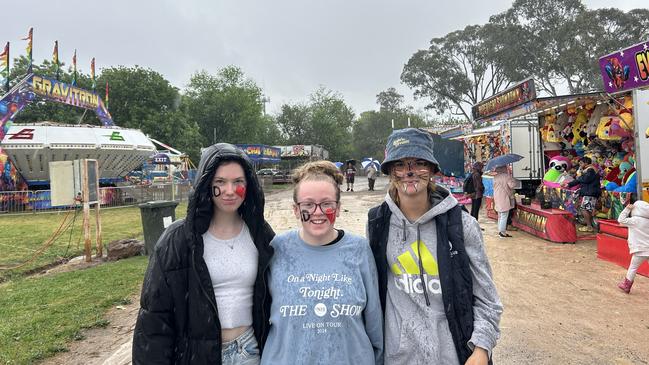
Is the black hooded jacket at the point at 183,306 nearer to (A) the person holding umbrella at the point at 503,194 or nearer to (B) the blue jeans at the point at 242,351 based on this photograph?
(B) the blue jeans at the point at 242,351

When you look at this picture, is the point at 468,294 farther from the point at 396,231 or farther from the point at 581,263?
the point at 581,263

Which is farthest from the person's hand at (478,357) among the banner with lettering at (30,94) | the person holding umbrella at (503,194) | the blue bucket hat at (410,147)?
the banner with lettering at (30,94)

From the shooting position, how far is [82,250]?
8.88 m

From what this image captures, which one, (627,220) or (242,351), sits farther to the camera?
(627,220)

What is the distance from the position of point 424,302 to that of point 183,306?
107 cm

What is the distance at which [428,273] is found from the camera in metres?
1.75

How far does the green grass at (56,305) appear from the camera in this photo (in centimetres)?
382

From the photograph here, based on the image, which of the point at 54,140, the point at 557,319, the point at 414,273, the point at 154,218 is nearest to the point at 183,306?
the point at 414,273

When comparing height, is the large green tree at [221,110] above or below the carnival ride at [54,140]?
above

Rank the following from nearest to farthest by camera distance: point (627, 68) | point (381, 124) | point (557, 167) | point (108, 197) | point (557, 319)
A: point (557, 319)
point (627, 68)
point (557, 167)
point (108, 197)
point (381, 124)

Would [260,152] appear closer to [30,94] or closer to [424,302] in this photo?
[30,94]

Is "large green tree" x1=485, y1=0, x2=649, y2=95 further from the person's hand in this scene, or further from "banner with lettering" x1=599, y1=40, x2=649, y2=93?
the person's hand

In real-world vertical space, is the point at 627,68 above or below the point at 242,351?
above

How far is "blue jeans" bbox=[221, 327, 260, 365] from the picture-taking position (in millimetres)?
1712
